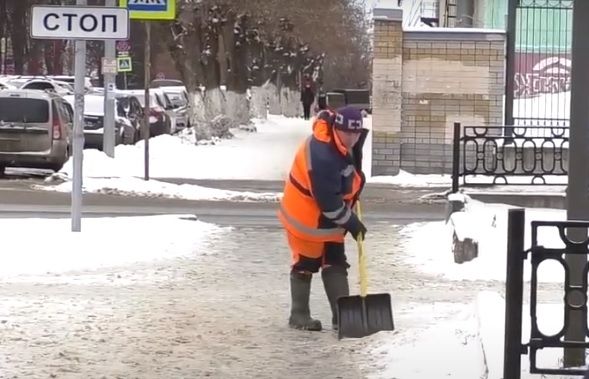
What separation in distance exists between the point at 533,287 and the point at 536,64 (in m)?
15.9

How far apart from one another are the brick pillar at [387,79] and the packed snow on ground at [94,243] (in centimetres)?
817

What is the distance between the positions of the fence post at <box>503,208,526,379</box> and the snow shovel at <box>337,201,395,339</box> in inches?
70.1

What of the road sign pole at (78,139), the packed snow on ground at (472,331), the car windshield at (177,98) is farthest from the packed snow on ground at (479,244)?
the car windshield at (177,98)

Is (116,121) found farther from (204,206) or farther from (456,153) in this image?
(456,153)

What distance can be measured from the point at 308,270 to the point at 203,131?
23.1 meters

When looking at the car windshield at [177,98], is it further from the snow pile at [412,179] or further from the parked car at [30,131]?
the snow pile at [412,179]

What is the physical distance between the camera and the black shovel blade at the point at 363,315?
751 cm

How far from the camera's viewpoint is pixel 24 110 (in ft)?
69.9

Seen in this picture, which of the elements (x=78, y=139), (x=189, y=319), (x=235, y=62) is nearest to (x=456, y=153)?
(x=78, y=139)

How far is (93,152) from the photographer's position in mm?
23109

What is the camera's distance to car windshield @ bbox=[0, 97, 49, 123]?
21172 millimetres

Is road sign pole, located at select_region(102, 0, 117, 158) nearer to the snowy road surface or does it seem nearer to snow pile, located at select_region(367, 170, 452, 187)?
snow pile, located at select_region(367, 170, 452, 187)

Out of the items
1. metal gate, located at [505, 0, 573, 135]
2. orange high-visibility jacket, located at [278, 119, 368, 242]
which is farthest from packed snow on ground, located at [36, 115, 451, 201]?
orange high-visibility jacket, located at [278, 119, 368, 242]

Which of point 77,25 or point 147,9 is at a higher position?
point 147,9
